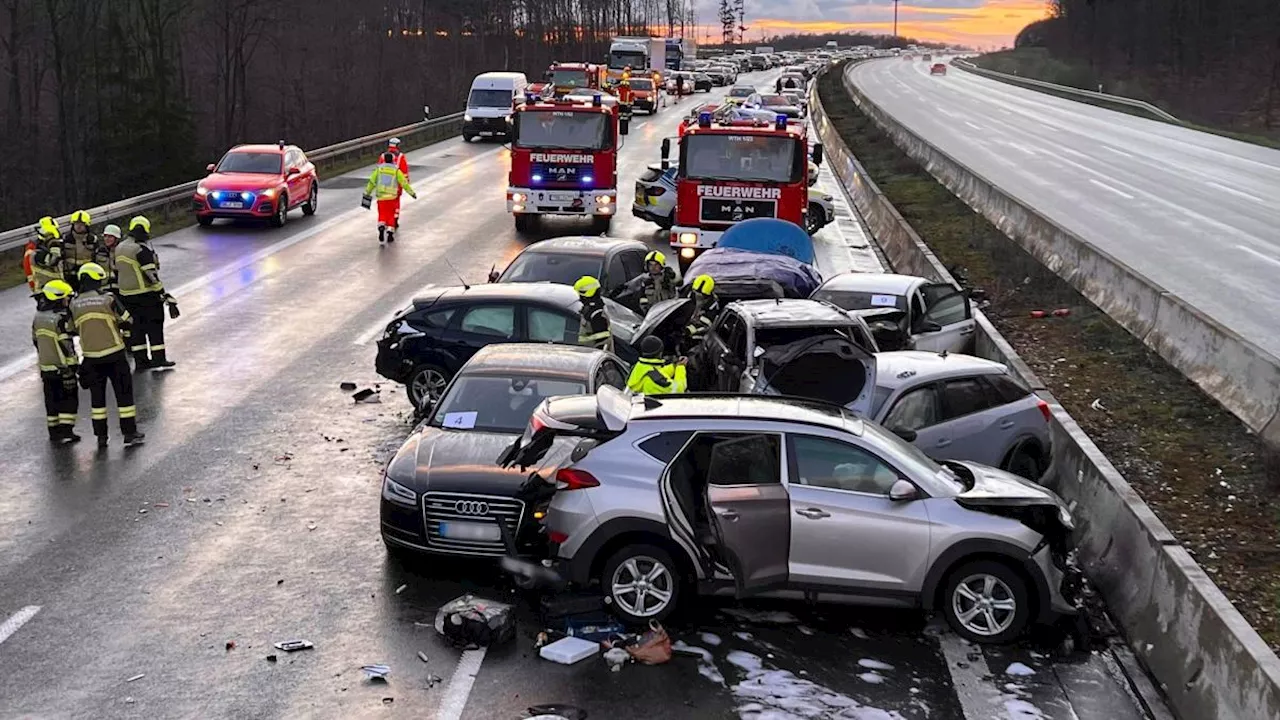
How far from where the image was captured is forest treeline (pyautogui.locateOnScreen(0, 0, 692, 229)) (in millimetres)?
54625

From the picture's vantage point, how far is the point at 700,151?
22734mm

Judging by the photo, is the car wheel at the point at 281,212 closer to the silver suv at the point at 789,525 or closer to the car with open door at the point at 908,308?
the car with open door at the point at 908,308

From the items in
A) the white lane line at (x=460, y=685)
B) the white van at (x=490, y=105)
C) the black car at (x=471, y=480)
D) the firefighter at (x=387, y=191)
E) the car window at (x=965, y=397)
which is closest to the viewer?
the white lane line at (x=460, y=685)

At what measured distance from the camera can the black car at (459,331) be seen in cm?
1375

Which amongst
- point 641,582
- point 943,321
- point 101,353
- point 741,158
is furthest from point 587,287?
point 741,158

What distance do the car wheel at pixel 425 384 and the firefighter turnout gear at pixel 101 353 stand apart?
277 centimetres

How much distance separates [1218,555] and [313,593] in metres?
6.48

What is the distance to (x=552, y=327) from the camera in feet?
45.1

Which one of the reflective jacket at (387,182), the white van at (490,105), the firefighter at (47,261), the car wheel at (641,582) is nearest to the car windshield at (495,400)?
the car wheel at (641,582)

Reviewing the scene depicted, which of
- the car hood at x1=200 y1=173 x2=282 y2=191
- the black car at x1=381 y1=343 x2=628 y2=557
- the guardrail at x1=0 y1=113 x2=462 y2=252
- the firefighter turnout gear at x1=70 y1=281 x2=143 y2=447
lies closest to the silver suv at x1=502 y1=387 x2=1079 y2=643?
the black car at x1=381 y1=343 x2=628 y2=557

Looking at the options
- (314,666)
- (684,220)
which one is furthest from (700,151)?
(314,666)

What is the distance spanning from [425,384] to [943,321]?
634 centimetres

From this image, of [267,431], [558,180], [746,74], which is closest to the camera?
[267,431]

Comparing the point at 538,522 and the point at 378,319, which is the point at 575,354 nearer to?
the point at 538,522
